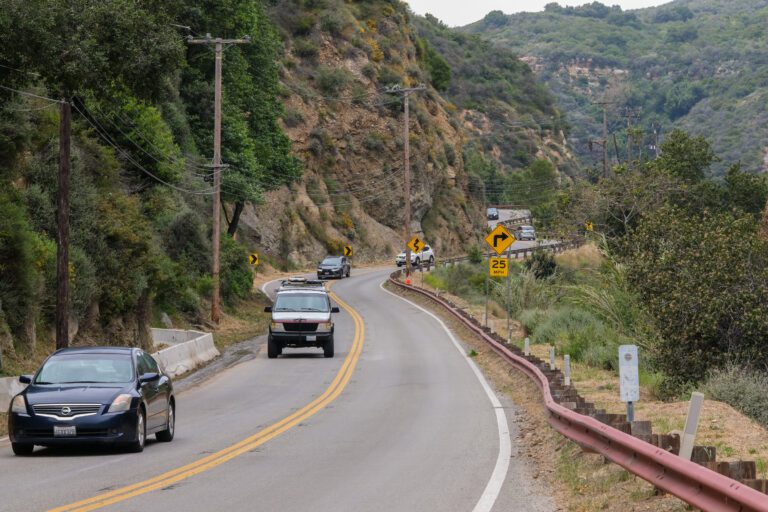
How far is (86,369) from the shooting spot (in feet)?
50.0

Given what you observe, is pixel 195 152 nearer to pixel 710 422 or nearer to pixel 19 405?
pixel 19 405

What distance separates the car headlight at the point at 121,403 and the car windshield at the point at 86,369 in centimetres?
63

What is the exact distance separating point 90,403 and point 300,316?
1875 cm

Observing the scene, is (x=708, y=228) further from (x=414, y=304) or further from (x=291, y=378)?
(x=414, y=304)

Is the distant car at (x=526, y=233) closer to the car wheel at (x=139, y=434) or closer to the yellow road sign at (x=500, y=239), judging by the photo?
the yellow road sign at (x=500, y=239)

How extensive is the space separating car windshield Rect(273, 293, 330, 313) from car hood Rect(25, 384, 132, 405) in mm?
18557

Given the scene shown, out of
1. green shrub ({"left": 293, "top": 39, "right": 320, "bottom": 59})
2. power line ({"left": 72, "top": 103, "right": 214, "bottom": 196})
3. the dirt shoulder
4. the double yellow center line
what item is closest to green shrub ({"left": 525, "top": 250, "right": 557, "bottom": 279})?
power line ({"left": 72, "top": 103, "right": 214, "bottom": 196})

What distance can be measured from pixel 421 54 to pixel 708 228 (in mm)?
94328

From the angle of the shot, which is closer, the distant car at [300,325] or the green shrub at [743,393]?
the green shrub at [743,393]

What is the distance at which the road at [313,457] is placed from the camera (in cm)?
1034

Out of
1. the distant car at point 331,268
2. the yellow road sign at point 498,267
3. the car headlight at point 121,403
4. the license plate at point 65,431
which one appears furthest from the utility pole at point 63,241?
the distant car at point 331,268

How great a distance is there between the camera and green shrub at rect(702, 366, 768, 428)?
18781mm

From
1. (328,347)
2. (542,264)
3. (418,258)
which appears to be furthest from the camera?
(418,258)

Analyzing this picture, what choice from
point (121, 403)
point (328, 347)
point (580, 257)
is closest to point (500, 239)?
point (328, 347)
